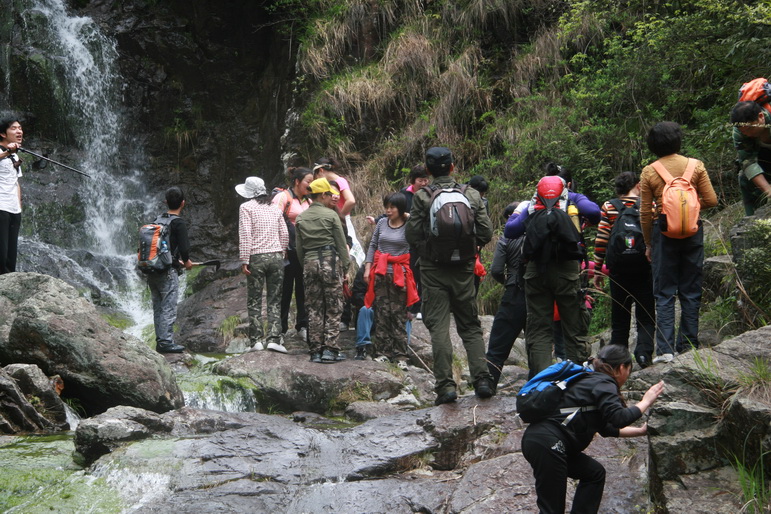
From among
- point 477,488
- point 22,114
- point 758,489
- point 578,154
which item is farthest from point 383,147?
point 758,489

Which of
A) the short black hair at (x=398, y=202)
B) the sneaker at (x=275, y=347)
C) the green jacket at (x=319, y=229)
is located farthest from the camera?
the sneaker at (x=275, y=347)

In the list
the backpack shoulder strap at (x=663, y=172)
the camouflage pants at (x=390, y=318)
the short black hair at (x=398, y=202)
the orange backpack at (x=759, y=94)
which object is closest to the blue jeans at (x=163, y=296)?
the camouflage pants at (x=390, y=318)

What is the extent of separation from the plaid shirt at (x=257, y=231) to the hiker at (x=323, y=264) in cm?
69

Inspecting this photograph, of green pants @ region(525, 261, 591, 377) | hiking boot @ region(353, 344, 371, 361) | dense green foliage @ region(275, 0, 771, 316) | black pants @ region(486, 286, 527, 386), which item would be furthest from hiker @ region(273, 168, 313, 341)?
green pants @ region(525, 261, 591, 377)

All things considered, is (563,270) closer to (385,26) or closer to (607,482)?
(607,482)

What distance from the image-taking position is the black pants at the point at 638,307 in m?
6.07

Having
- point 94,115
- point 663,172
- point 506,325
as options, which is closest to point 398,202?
point 506,325

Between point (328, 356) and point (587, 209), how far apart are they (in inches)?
128

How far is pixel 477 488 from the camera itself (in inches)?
176

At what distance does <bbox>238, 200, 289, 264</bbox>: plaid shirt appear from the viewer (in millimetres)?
8555

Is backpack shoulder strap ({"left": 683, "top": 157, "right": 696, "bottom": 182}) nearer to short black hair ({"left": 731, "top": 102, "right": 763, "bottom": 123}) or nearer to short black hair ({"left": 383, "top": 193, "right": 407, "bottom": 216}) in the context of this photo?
short black hair ({"left": 731, "top": 102, "right": 763, "bottom": 123})

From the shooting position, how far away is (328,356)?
8000 millimetres

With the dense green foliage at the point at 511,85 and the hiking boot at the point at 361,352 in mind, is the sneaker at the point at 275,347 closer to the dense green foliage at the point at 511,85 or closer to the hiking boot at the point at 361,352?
the hiking boot at the point at 361,352

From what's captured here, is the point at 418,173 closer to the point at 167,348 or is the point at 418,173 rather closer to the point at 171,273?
the point at 171,273
